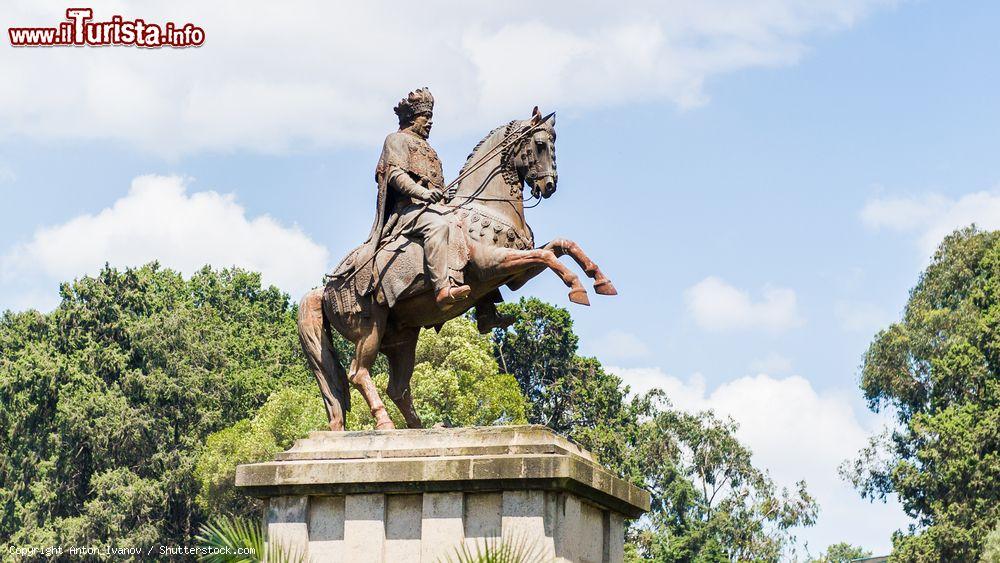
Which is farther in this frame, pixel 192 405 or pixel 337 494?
pixel 192 405

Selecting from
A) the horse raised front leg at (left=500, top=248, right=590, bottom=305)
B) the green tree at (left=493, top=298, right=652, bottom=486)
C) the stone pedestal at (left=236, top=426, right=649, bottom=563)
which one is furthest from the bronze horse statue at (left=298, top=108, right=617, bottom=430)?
the green tree at (left=493, top=298, right=652, bottom=486)

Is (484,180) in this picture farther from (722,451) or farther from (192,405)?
(722,451)

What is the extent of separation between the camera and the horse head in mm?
14773

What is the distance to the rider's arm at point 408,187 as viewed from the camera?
1445 centimetres

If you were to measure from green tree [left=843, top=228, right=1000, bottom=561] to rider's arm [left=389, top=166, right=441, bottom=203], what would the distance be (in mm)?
30142

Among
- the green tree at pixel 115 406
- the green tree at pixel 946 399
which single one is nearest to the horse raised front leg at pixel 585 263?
the green tree at pixel 946 399

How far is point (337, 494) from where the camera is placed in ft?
45.2

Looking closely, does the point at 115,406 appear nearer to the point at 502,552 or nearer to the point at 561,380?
the point at 561,380

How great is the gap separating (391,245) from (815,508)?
4349cm

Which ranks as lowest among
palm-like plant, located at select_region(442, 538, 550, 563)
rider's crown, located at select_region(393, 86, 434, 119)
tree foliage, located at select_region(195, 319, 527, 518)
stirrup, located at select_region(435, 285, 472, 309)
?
palm-like plant, located at select_region(442, 538, 550, 563)

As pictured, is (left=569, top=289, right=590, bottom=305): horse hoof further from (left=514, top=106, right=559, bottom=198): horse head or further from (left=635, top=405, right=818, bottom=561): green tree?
(left=635, top=405, right=818, bottom=561): green tree

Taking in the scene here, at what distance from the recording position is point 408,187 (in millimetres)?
14516

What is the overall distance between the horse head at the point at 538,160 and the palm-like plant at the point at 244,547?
4031 millimetres

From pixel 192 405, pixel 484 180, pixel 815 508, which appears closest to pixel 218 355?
pixel 192 405
